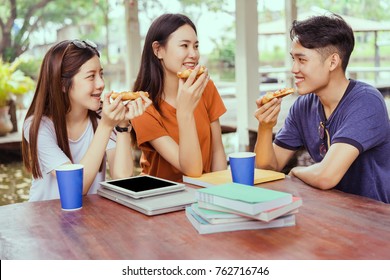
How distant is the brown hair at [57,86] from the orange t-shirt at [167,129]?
0.98 feet

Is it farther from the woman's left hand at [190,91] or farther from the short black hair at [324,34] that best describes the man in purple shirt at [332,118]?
the woman's left hand at [190,91]

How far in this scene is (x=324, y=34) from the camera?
2076 millimetres

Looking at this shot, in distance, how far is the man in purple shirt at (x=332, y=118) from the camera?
1886 millimetres

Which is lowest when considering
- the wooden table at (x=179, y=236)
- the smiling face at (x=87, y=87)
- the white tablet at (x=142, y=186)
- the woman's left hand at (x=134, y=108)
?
the wooden table at (x=179, y=236)

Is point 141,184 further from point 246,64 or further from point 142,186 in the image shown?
point 246,64

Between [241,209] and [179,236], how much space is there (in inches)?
6.6

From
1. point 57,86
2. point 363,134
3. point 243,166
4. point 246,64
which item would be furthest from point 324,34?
point 246,64

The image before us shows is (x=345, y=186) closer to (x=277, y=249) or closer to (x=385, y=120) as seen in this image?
(x=385, y=120)

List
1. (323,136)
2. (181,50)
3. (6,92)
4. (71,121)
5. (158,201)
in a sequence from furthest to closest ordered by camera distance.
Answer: (6,92)
(181,50)
(71,121)
(323,136)
(158,201)

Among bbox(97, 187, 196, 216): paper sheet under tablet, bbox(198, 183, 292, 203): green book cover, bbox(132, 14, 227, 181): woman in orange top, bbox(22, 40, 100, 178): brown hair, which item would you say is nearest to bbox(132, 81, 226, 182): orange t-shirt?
bbox(132, 14, 227, 181): woman in orange top

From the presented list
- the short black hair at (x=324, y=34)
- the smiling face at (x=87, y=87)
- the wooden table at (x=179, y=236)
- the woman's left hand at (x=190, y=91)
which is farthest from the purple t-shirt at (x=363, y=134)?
the smiling face at (x=87, y=87)

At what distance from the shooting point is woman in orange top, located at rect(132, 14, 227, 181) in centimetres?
221

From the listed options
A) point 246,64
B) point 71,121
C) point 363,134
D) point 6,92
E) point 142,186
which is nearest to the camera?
point 142,186

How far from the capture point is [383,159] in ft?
6.59
